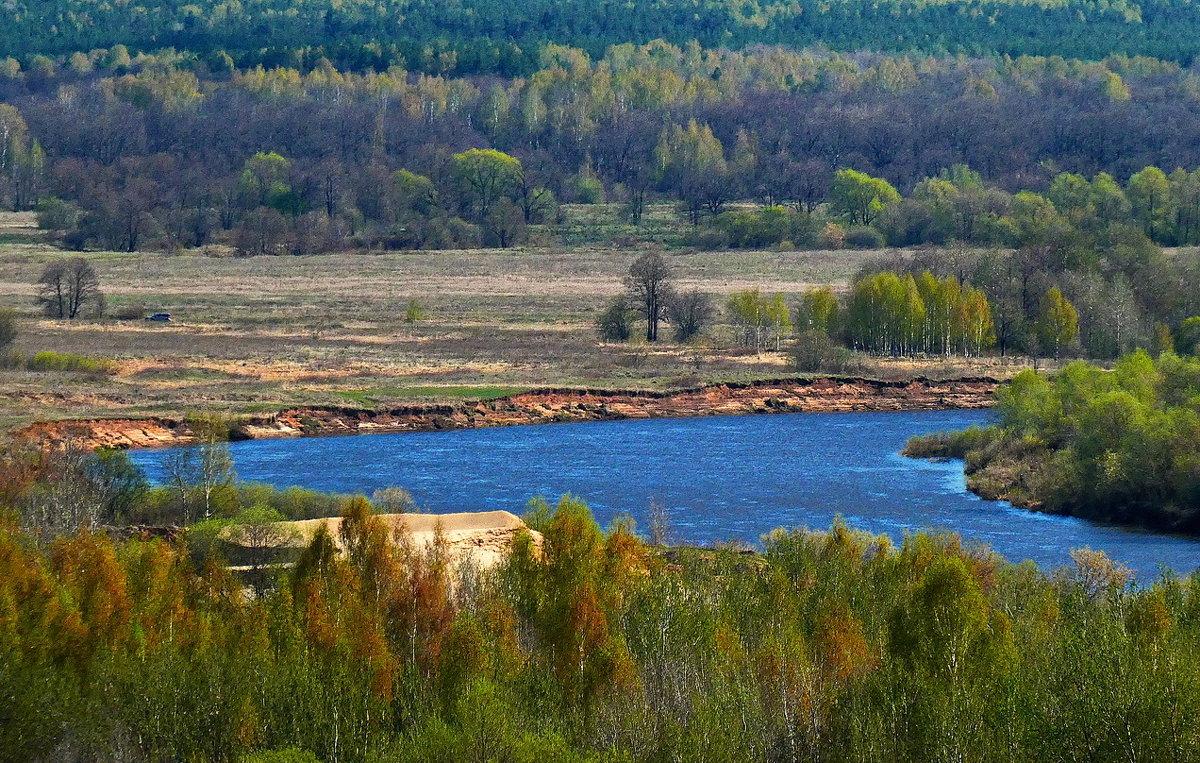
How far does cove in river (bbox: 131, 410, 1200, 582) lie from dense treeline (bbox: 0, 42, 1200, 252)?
151 ft

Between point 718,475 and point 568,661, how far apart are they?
33678 millimetres

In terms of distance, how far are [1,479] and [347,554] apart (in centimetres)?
1707

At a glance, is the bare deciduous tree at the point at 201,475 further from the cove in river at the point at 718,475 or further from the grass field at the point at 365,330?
the grass field at the point at 365,330

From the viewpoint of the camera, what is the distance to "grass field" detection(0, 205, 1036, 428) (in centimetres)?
7494

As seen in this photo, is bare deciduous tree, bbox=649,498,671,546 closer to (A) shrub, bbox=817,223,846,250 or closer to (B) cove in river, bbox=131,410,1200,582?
(B) cove in river, bbox=131,410,1200,582

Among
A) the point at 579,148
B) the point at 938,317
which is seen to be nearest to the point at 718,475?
the point at 938,317

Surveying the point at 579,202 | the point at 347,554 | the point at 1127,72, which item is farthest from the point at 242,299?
the point at 1127,72

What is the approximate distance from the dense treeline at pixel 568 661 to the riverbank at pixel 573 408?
33284 mm

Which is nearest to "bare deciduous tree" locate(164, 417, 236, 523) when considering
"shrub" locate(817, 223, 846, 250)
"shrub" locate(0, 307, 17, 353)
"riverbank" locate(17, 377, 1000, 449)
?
"riverbank" locate(17, 377, 1000, 449)

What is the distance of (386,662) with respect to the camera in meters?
26.5

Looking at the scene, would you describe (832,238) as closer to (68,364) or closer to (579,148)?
(579,148)

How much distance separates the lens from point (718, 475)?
61.2 metres

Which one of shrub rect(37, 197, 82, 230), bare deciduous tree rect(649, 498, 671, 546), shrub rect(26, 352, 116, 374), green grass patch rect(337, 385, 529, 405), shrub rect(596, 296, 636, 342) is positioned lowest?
bare deciduous tree rect(649, 498, 671, 546)

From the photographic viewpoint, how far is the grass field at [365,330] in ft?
246
